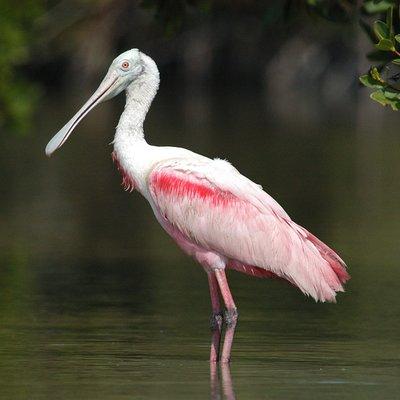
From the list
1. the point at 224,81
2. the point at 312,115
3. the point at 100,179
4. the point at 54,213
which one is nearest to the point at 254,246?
the point at 54,213

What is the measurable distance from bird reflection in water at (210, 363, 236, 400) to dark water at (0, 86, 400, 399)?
0.02 meters

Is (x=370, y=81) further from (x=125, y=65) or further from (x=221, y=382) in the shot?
(x=125, y=65)

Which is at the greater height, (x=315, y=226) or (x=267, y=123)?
(x=315, y=226)

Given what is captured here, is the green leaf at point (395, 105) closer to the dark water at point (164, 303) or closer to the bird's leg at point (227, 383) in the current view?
the dark water at point (164, 303)

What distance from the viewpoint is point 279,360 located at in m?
9.99

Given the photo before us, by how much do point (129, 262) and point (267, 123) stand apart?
2631 centimetres

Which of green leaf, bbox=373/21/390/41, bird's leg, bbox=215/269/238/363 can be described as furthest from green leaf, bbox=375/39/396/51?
bird's leg, bbox=215/269/238/363

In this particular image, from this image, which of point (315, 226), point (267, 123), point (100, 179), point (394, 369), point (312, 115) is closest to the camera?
point (394, 369)

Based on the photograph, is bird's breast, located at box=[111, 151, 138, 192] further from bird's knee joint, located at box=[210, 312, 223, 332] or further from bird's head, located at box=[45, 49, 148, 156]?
bird's knee joint, located at box=[210, 312, 223, 332]

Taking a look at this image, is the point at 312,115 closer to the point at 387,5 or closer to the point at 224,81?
the point at 224,81

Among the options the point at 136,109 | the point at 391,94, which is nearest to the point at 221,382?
the point at 391,94

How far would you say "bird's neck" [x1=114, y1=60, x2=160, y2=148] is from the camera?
1097 centimetres

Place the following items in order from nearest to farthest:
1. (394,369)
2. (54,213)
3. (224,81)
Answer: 1. (394,369)
2. (54,213)
3. (224,81)

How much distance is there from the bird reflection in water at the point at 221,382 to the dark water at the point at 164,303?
0.05 feet
